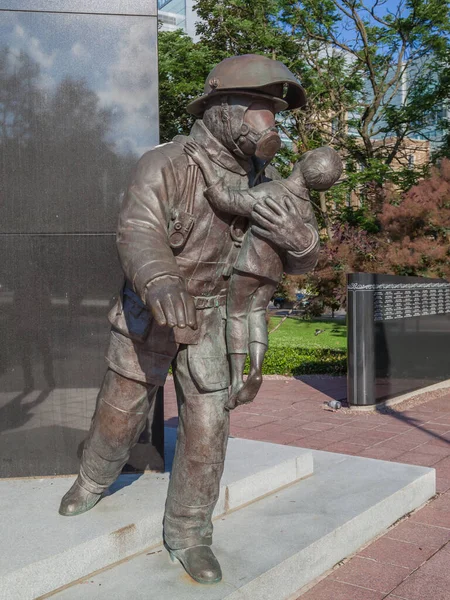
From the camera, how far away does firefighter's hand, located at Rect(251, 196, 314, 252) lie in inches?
118

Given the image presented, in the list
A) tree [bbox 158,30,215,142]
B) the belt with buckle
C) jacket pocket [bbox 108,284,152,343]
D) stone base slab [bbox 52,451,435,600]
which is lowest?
stone base slab [bbox 52,451,435,600]

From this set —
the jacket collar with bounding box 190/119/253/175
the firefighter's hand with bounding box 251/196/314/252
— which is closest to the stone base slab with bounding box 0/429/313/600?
the firefighter's hand with bounding box 251/196/314/252

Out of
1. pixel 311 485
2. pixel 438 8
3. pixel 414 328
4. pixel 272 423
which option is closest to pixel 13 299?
pixel 311 485

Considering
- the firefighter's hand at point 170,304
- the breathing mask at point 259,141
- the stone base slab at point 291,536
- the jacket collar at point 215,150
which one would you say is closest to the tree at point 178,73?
the stone base slab at point 291,536

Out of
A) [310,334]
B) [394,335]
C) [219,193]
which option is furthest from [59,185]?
[310,334]

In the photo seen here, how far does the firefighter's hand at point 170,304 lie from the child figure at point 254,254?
649 mm

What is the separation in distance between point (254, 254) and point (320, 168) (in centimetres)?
47

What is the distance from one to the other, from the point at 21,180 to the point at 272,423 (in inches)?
172

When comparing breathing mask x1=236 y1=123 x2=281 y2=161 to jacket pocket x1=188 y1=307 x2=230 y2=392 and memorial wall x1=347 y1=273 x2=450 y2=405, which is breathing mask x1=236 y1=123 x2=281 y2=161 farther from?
memorial wall x1=347 y1=273 x2=450 y2=405

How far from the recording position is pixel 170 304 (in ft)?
8.22

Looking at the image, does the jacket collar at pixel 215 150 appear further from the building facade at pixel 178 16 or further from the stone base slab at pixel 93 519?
the building facade at pixel 178 16

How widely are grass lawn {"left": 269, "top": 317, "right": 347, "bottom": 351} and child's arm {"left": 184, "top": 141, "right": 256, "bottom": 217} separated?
11.6m

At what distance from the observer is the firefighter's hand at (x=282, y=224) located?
2994 mm

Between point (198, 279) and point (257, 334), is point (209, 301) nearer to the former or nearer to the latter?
point (198, 279)
